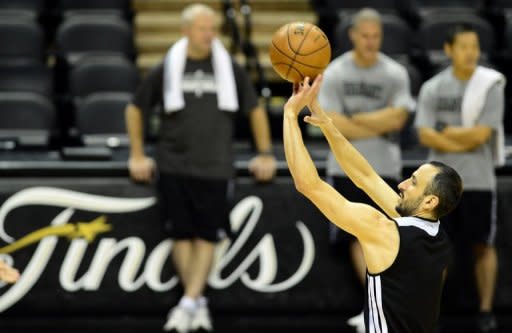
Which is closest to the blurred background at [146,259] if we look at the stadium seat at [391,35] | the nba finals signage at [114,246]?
the nba finals signage at [114,246]

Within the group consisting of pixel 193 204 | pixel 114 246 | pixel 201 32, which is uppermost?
pixel 201 32

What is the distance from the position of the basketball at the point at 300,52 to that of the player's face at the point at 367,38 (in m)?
2.22

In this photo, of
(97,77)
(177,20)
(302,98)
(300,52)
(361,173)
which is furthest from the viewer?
(177,20)

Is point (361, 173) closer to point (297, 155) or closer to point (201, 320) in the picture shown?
point (297, 155)

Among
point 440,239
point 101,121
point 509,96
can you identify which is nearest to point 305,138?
point 101,121

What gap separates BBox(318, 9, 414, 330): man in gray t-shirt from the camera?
7.12 meters

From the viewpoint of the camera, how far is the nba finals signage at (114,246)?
24.1 feet

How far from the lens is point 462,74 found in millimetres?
7332

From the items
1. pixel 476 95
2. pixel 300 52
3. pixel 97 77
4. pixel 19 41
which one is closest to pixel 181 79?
pixel 476 95

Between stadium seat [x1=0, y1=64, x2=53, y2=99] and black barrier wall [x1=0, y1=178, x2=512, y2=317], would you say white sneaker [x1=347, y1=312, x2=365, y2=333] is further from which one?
stadium seat [x1=0, y1=64, x2=53, y2=99]

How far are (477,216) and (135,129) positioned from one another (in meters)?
2.30

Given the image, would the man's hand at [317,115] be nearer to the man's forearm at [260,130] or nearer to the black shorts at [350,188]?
the black shorts at [350,188]

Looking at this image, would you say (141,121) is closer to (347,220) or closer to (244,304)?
(244,304)

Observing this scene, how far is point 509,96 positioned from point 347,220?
19.9 ft
